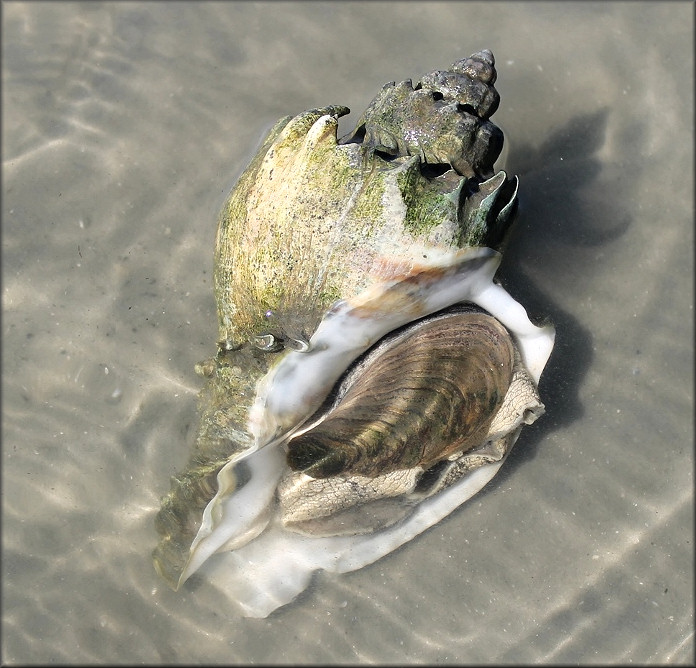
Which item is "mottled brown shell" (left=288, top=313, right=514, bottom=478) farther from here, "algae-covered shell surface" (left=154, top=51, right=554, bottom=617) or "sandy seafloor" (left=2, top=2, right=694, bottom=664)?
"sandy seafloor" (left=2, top=2, right=694, bottom=664)

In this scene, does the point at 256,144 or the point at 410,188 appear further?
the point at 256,144

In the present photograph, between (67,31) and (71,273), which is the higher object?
(67,31)

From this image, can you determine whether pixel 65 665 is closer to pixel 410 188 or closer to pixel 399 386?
pixel 399 386

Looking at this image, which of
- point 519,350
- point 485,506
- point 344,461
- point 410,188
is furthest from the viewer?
point 485,506

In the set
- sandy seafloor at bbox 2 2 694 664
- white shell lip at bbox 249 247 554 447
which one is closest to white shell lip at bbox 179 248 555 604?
white shell lip at bbox 249 247 554 447

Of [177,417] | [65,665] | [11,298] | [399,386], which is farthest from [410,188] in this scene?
[65,665]

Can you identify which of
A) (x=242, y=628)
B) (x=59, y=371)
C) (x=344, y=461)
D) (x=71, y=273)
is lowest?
(x=242, y=628)

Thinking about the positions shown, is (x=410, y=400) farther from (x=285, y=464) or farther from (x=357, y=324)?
(x=285, y=464)
